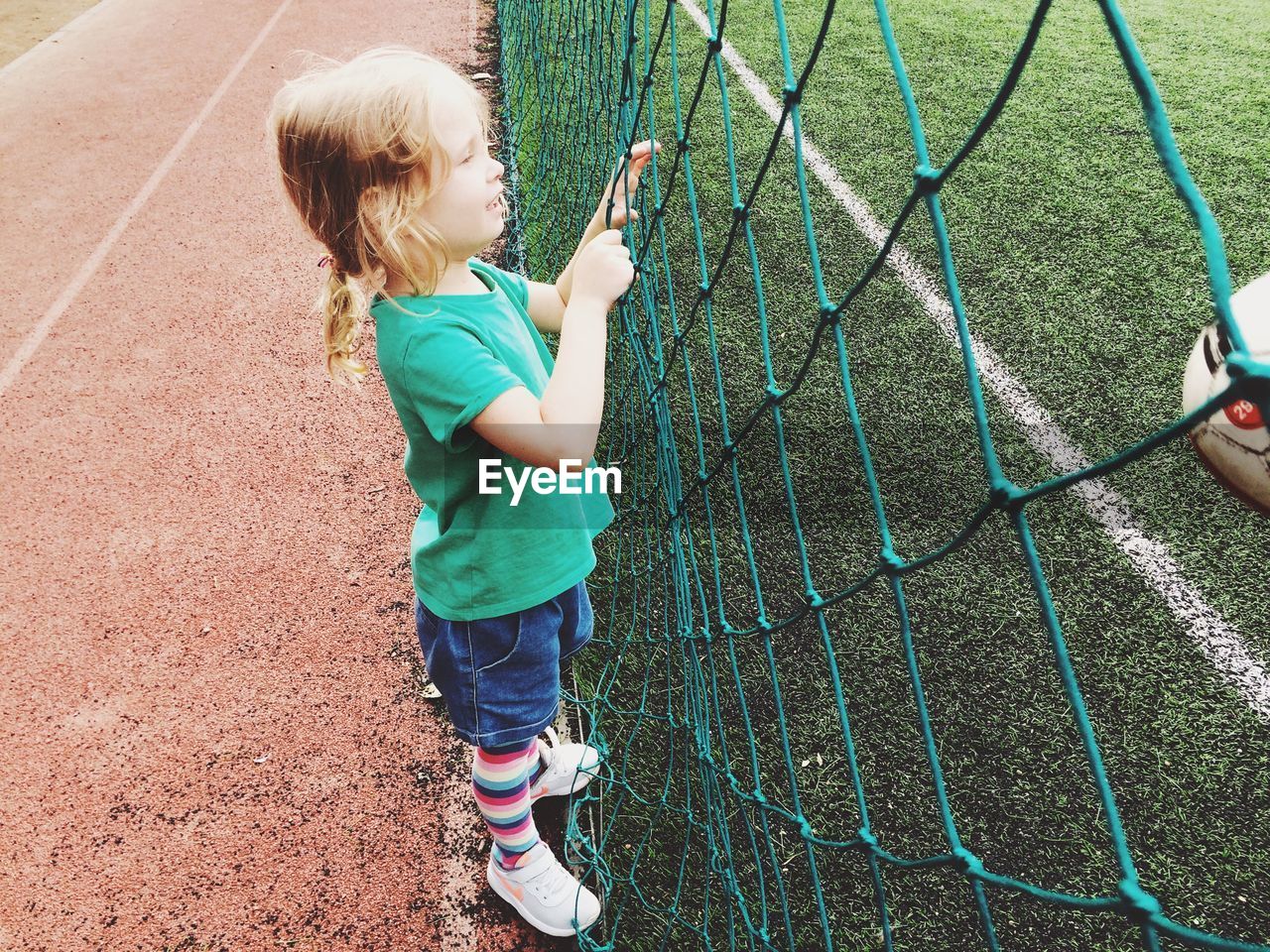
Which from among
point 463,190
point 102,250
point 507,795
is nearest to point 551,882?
point 507,795

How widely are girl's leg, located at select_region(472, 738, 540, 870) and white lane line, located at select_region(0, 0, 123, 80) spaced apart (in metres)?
6.80

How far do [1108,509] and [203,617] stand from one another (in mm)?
2539

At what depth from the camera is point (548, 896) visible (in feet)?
5.38

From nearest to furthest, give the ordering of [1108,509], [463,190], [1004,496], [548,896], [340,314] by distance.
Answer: [1004,496] → [463,190] → [340,314] → [548,896] → [1108,509]

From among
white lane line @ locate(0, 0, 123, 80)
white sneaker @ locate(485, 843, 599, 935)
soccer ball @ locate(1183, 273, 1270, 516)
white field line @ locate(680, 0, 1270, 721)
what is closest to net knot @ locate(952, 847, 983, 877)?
soccer ball @ locate(1183, 273, 1270, 516)

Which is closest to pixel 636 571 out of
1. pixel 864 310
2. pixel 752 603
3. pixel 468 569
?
pixel 752 603

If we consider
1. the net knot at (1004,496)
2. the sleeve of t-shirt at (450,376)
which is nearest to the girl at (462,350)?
the sleeve of t-shirt at (450,376)

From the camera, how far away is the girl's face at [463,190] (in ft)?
3.77

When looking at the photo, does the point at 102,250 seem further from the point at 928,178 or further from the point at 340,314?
the point at 928,178

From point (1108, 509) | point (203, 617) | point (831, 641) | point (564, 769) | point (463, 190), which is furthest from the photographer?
point (1108, 509)

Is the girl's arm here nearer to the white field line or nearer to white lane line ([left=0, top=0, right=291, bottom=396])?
the white field line

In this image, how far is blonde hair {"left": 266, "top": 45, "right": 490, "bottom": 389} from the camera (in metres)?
1.11

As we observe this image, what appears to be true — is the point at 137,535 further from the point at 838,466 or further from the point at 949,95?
the point at 949,95

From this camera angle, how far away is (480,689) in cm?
139
